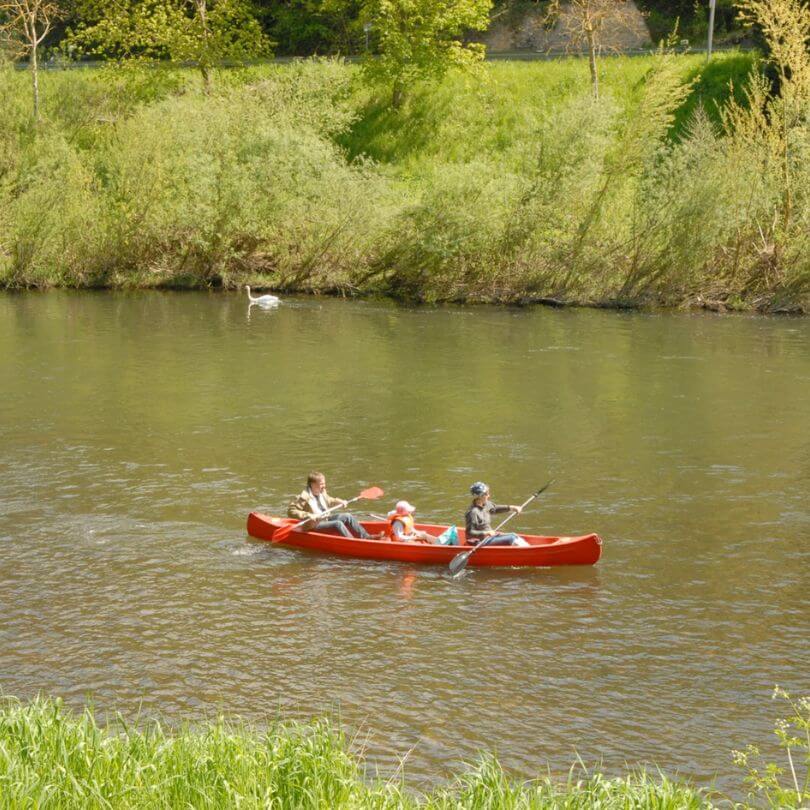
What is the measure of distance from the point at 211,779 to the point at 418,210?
3847 centimetres

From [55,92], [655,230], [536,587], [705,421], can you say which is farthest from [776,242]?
[55,92]

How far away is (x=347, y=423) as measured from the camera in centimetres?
2555

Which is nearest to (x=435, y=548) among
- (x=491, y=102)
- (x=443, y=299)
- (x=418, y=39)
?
(x=443, y=299)

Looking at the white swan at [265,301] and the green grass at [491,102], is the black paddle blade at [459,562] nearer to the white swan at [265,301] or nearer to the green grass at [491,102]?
the white swan at [265,301]

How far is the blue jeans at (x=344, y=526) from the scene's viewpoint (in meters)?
17.6

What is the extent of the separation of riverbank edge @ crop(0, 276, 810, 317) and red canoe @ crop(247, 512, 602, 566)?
90.9 feet

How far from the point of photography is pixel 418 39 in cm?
5806

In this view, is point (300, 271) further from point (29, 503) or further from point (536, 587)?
point (536, 587)

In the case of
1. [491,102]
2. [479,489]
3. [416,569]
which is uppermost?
[491,102]

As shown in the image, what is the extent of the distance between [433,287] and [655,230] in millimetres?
8756

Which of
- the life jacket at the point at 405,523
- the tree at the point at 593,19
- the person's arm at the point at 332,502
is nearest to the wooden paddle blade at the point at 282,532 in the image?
the person's arm at the point at 332,502

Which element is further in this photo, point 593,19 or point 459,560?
point 593,19

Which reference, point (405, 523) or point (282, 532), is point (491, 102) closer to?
point (405, 523)

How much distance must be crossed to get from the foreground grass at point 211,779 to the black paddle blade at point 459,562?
24.6 feet
